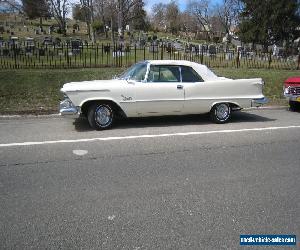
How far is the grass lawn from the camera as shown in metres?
10.9

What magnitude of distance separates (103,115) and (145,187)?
350 centimetres

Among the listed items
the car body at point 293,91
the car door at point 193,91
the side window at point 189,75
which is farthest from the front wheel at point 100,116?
the car body at point 293,91

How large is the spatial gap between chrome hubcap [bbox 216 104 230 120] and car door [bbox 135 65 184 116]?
103cm

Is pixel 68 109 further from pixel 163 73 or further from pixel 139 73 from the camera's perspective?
pixel 163 73

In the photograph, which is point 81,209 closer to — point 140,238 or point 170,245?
point 140,238

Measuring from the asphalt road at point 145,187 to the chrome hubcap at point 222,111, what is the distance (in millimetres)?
984

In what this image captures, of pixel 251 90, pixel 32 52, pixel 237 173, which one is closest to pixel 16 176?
pixel 237 173

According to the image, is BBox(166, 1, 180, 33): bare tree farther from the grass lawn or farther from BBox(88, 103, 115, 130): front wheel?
BBox(88, 103, 115, 130): front wheel

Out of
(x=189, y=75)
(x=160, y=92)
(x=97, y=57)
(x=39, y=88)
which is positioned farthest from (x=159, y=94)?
(x=97, y=57)

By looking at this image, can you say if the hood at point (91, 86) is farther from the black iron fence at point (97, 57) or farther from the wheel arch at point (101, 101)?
the black iron fence at point (97, 57)

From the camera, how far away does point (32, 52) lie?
22.6m

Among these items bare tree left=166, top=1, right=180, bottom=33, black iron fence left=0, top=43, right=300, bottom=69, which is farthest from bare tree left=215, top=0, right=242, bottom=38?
black iron fence left=0, top=43, right=300, bottom=69

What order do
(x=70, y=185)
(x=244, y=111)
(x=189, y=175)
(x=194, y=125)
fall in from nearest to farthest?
(x=70, y=185) < (x=189, y=175) < (x=194, y=125) < (x=244, y=111)

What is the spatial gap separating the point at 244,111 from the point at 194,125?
111 inches
